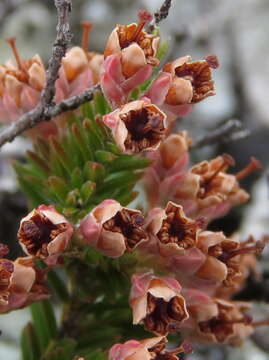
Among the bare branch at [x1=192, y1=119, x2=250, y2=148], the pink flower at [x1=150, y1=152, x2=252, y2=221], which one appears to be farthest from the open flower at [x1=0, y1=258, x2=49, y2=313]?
the bare branch at [x1=192, y1=119, x2=250, y2=148]

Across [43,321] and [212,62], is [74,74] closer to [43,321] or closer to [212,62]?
[212,62]

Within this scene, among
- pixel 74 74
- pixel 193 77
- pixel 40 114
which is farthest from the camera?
pixel 74 74

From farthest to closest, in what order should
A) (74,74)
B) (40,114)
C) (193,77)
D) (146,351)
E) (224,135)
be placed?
(224,135) < (74,74) < (40,114) < (193,77) < (146,351)

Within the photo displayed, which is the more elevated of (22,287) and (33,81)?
(33,81)

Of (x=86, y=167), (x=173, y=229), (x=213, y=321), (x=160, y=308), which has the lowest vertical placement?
(x=213, y=321)

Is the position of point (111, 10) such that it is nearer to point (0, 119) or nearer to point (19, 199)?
point (19, 199)

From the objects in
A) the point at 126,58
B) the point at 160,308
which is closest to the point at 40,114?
the point at 126,58

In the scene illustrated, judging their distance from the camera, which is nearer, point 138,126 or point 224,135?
point 138,126

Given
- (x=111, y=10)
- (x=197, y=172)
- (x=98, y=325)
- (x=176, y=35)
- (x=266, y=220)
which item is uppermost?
(x=111, y=10)

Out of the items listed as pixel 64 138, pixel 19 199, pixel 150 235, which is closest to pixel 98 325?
pixel 150 235
